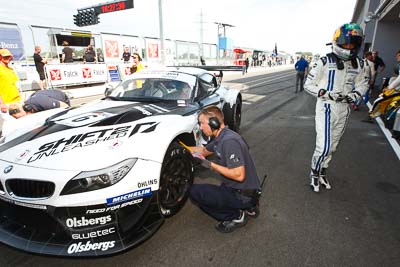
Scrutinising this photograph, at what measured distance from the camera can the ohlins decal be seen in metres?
2.17

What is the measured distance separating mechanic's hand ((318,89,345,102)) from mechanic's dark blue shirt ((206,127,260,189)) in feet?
4.65

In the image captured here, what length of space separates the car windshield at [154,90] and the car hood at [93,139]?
63 centimetres

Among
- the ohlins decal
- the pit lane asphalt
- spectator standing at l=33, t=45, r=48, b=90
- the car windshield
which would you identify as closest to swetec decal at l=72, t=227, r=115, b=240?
the pit lane asphalt

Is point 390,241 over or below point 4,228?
below

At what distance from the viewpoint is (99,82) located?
1422 centimetres

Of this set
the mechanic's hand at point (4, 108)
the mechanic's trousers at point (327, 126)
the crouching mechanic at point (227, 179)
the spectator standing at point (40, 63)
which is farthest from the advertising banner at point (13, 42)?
the mechanic's trousers at point (327, 126)

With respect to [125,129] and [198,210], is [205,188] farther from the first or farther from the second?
[125,129]

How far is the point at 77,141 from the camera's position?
229 cm

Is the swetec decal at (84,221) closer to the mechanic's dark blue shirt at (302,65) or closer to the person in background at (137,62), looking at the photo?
the person in background at (137,62)

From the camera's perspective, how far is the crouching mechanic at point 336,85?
3055 millimetres

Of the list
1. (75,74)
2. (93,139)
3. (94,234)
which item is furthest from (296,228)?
(75,74)

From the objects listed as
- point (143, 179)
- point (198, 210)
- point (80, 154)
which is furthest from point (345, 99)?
point (80, 154)

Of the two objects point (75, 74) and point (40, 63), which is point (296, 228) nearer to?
point (40, 63)

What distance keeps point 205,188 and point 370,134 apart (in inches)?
190
